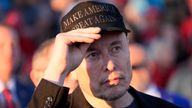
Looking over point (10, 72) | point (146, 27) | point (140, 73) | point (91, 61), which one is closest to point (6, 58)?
point (10, 72)

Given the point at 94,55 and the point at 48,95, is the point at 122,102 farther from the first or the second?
the point at 48,95

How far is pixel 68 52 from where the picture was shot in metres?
5.82

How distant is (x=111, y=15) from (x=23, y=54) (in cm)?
709

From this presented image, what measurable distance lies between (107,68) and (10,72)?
3875 millimetres

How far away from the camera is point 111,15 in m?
5.98

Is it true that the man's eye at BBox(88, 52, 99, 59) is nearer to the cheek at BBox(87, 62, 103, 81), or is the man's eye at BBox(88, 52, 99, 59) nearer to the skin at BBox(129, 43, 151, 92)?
the cheek at BBox(87, 62, 103, 81)

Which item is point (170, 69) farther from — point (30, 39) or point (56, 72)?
point (56, 72)

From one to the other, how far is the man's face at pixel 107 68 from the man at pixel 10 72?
3.17 m

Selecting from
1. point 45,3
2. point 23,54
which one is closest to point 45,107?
point 23,54

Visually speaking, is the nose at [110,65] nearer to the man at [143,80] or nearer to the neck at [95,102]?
the neck at [95,102]

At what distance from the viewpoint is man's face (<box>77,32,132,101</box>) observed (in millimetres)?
5879

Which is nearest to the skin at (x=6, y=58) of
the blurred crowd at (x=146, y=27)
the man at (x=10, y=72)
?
the man at (x=10, y=72)

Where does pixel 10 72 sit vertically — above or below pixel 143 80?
above

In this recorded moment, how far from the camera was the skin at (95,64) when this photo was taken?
5773mm
